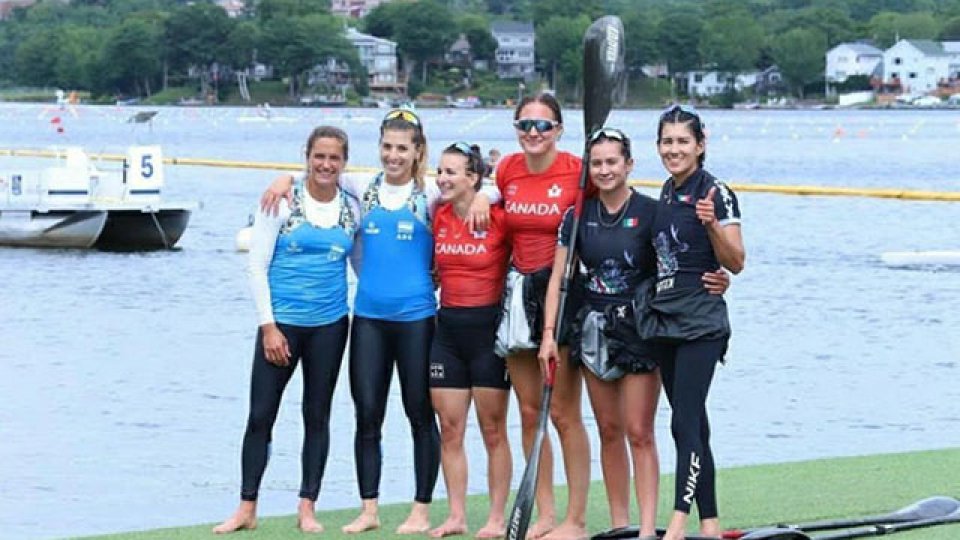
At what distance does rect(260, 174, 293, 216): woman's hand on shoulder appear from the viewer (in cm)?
842

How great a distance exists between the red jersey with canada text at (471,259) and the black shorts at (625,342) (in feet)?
1.47

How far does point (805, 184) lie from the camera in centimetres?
6147

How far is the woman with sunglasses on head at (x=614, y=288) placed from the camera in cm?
792

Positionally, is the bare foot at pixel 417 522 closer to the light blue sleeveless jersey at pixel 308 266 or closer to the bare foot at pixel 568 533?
the bare foot at pixel 568 533

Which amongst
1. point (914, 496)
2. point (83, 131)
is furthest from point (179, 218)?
point (83, 131)

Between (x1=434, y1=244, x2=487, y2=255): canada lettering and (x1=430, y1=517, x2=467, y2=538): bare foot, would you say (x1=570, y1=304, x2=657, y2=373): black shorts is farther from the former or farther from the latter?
→ (x1=430, y1=517, x2=467, y2=538): bare foot

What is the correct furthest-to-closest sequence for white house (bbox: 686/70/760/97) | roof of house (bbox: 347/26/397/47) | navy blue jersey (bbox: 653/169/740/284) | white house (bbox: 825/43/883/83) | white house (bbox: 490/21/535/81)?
white house (bbox: 490/21/535/81), roof of house (bbox: 347/26/397/47), white house (bbox: 825/43/883/83), white house (bbox: 686/70/760/97), navy blue jersey (bbox: 653/169/740/284)

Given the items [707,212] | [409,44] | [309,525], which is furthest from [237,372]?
[409,44]

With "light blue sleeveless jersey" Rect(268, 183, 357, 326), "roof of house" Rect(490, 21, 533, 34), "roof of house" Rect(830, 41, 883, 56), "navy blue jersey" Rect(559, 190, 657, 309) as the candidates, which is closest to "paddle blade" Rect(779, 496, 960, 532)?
"navy blue jersey" Rect(559, 190, 657, 309)

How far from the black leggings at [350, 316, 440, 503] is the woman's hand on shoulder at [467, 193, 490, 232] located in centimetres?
51

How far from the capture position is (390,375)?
8.62 meters

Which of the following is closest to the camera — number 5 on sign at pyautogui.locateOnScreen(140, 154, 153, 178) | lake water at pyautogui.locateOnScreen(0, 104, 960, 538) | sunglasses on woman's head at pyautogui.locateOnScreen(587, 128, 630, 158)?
sunglasses on woman's head at pyautogui.locateOnScreen(587, 128, 630, 158)

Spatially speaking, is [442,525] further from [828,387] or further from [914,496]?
[828,387]

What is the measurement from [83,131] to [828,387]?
103581 mm
